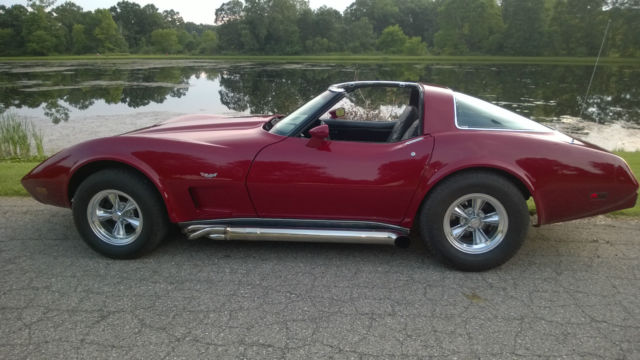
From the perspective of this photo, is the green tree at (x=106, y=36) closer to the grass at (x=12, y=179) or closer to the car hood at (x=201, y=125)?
the grass at (x=12, y=179)

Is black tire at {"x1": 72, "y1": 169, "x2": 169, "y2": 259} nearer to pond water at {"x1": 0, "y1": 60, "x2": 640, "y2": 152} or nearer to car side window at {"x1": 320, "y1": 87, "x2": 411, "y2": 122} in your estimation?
car side window at {"x1": 320, "y1": 87, "x2": 411, "y2": 122}

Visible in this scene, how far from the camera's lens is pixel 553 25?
57.2m

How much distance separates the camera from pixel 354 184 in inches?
127

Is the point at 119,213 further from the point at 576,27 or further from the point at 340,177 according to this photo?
the point at 576,27

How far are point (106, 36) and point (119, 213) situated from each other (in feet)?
283

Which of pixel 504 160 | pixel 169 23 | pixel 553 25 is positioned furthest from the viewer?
pixel 169 23

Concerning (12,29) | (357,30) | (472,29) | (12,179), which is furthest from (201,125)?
(12,29)

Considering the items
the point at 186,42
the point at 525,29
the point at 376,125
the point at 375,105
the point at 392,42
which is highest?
the point at 186,42

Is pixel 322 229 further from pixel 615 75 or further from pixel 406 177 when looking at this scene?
pixel 615 75

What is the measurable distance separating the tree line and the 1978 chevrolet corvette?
46942 millimetres

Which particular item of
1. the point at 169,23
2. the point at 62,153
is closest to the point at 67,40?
the point at 169,23

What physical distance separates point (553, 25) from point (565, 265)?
63992mm

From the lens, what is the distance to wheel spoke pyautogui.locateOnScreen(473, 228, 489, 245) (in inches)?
131

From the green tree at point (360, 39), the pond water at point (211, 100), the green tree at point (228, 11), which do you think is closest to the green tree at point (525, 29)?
the green tree at point (360, 39)
